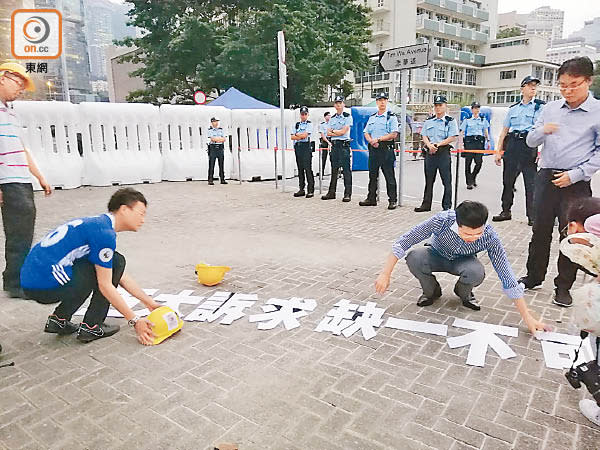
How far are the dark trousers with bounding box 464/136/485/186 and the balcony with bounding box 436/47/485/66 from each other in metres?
33.6

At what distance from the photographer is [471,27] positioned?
1832 inches

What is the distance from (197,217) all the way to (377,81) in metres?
35.7

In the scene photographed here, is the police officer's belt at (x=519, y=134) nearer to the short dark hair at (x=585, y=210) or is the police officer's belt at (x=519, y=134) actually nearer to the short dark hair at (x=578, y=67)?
the short dark hair at (x=578, y=67)

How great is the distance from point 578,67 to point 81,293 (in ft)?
12.7

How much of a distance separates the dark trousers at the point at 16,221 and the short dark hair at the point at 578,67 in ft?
14.4

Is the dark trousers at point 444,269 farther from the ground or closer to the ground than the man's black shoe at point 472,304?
farther from the ground

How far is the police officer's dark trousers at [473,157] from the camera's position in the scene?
34.6ft

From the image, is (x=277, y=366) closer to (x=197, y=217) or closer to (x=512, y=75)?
(x=197, y=217)

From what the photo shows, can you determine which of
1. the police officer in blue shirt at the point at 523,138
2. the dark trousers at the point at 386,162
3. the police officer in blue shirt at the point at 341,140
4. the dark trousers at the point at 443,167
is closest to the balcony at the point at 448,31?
the police officer in blue shirt at the point at 341,140

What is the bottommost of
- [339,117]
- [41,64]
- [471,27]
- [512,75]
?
[339,117]

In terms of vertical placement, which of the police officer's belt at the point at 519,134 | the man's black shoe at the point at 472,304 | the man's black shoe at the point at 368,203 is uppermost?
the police officer's belt at the point at 519,134

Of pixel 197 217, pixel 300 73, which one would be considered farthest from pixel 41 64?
pixel 300 73

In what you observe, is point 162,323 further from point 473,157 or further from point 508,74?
point 508,74

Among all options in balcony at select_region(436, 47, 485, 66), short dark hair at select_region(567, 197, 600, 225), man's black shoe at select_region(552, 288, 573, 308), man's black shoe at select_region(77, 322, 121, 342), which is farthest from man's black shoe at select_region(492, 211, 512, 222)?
balcony at select_region(436, 47, 485, 66)
